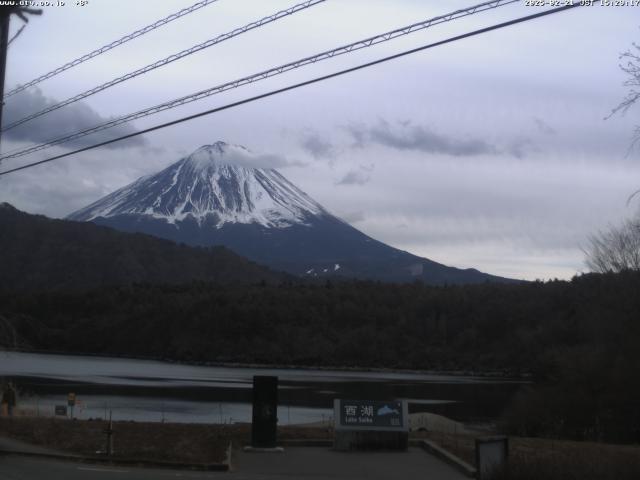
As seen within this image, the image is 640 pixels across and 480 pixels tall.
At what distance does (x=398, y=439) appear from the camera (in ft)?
68.4

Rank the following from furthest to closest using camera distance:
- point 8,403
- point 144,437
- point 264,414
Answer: point 8,403 → point 144,437 → point 264,414

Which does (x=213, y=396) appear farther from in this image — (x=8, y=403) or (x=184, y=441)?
(x=184, y=441)

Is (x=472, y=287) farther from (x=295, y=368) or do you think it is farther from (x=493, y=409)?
(x=493, y=409)

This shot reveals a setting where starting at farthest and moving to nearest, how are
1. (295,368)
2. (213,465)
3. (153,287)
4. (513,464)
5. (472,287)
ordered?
(153,287) → (472,287) → (295,368) → (213,465) → (513,464)

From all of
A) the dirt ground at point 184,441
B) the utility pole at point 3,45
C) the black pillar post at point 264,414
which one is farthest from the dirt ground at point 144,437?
the utility pole at point 3,45

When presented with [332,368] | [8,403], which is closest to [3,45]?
[8,403]

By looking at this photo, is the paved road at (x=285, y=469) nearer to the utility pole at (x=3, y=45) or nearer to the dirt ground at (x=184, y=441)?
the dirt ground at (x=184, y=441)

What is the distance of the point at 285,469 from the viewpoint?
1777 centimetres

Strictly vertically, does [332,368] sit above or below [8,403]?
above

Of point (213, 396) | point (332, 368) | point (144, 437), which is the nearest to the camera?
point (144, 437)

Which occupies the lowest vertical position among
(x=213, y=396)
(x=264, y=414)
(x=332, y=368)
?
(x=213, y=396)

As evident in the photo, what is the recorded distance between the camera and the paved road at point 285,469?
16297mm

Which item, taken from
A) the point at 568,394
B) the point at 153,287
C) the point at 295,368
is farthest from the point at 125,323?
the point at 568,394

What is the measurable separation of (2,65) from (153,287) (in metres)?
154
